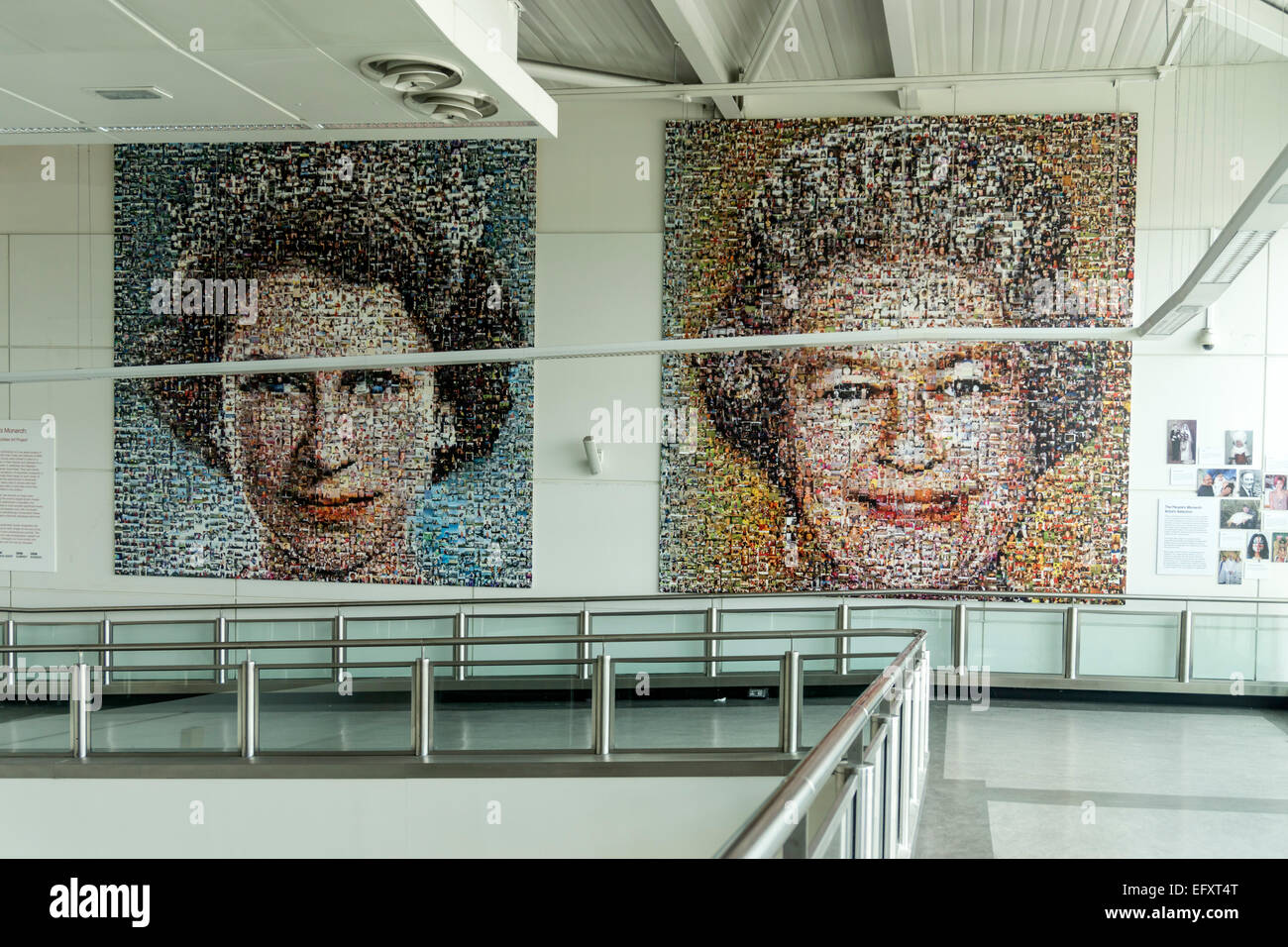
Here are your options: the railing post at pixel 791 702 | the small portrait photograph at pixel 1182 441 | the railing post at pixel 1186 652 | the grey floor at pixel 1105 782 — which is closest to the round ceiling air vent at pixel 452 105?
the railing post at pixel 791 702

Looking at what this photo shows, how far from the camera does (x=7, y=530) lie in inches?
548

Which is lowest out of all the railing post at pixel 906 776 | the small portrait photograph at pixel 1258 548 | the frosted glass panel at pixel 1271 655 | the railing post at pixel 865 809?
the frosted glass panel at pixel 1271 655

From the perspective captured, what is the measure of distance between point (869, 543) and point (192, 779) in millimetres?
7033

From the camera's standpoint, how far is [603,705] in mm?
7727

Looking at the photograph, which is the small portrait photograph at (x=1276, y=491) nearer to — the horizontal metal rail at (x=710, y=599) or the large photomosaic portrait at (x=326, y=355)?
the horizontal metal rail at (x=710, y=599)

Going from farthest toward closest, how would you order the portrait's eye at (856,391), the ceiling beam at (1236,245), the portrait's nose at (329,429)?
the portrait's nose at (329,429)
the portrait's eye at (856,391)
the ceiling beam at (1236,245)

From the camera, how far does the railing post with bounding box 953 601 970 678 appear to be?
1135 centimetres

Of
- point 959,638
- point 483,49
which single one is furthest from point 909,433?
point 483,49

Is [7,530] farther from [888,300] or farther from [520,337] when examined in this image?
[888,300]

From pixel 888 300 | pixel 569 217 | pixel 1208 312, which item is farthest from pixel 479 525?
pixel 1208 312

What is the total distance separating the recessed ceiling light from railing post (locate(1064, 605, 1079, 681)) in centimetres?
894

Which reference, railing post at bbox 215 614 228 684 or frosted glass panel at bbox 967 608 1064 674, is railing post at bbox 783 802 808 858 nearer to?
railing post at bbox 215 614 228 684

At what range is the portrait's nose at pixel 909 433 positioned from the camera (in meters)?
12.1

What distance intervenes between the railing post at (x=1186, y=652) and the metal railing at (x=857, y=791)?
219 inches
